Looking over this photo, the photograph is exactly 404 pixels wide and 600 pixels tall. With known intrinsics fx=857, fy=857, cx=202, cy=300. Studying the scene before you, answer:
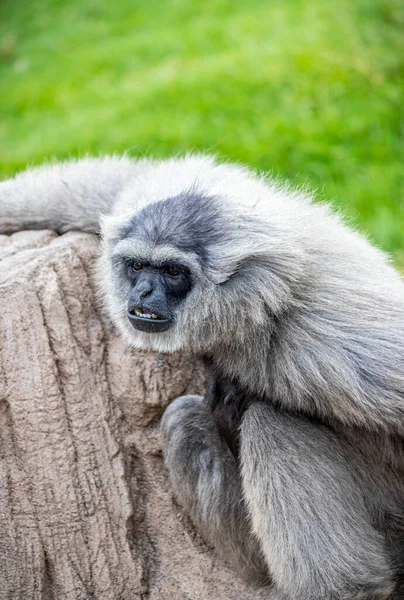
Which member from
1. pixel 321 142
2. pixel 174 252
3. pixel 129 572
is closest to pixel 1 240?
pixel 174 252

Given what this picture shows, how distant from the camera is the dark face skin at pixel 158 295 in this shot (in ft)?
15.8

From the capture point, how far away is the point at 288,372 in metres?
4.64

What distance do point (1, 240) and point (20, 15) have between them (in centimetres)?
1211

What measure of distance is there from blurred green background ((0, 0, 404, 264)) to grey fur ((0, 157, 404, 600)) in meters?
3.30

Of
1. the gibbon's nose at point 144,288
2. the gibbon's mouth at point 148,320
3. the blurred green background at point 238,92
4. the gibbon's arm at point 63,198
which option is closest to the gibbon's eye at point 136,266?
the gibbon's nose at point 144,288

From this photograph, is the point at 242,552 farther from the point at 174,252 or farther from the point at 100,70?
the point at 100,70

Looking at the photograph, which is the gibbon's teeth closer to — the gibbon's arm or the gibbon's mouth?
the gibbon's mouth

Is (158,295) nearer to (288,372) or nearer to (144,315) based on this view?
(144,315)

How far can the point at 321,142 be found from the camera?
9.83 m

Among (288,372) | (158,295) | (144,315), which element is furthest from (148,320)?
(288,372)

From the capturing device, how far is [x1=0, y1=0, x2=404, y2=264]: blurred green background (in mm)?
9594

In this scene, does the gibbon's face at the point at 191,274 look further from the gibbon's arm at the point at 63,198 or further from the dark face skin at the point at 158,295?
the gibbon's arm at the point at 63,198

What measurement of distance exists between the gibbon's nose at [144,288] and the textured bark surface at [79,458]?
2.23ft

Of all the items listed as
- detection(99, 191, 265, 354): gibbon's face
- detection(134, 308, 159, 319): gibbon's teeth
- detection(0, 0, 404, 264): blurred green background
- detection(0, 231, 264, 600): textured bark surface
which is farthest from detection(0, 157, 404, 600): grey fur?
detection(0, 0, 404, 264): blurred green background
